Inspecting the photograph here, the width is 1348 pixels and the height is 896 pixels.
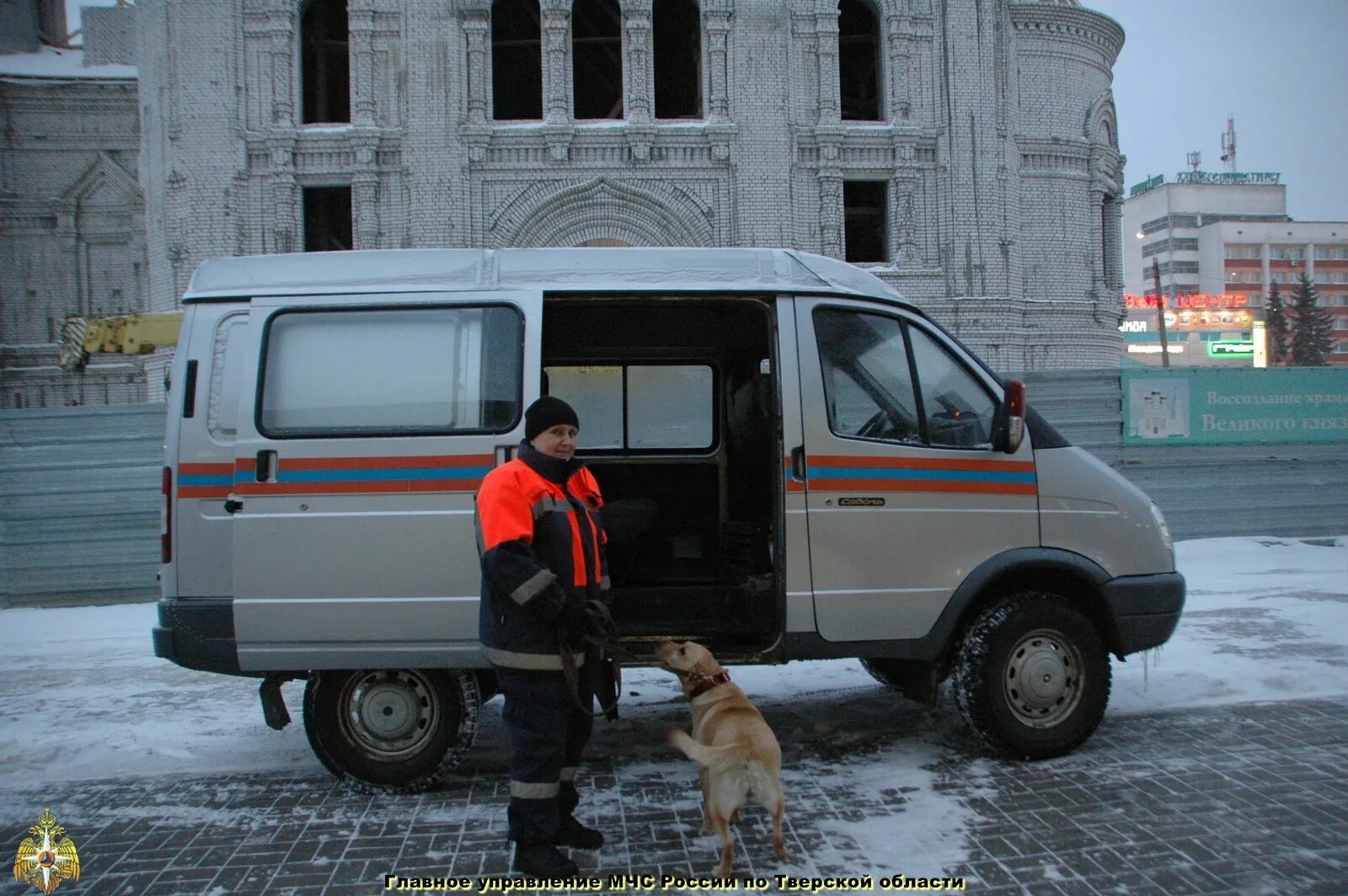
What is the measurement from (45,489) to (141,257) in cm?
1574

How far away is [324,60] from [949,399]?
21053 millimetres

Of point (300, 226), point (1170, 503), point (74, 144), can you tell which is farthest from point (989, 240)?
point (74, 144)

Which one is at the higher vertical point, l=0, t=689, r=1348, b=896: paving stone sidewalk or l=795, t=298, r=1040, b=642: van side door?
l=795, t=298, r=1040, b=642: van side door

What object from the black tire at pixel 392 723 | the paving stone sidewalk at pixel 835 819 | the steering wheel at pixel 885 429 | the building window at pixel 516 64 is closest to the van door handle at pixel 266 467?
the black tire at pixel 392 723

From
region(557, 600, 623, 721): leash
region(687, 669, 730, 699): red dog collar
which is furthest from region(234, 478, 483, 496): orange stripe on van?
region(687, 669, 730, 699): red dog collar

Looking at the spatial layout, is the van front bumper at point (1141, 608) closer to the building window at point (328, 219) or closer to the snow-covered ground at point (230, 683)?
the snow-covered ground at point (230, 683)

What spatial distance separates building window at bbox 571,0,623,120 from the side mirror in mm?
18108

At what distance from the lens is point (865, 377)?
202 inches

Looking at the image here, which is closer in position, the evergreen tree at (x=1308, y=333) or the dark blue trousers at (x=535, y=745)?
the dark blue trousers at (x=535, y=745)

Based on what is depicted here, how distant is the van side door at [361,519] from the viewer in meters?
4.70

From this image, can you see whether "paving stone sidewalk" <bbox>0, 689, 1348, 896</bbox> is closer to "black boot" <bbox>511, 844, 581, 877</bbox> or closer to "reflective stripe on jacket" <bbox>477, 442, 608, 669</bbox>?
"black boot" <bbox>511, 844, 581, 877</bbox>

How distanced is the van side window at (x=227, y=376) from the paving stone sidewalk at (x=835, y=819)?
1.93 m

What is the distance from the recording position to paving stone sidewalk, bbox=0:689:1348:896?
3.95 m

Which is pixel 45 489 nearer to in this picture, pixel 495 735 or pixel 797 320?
pixel 495 735
